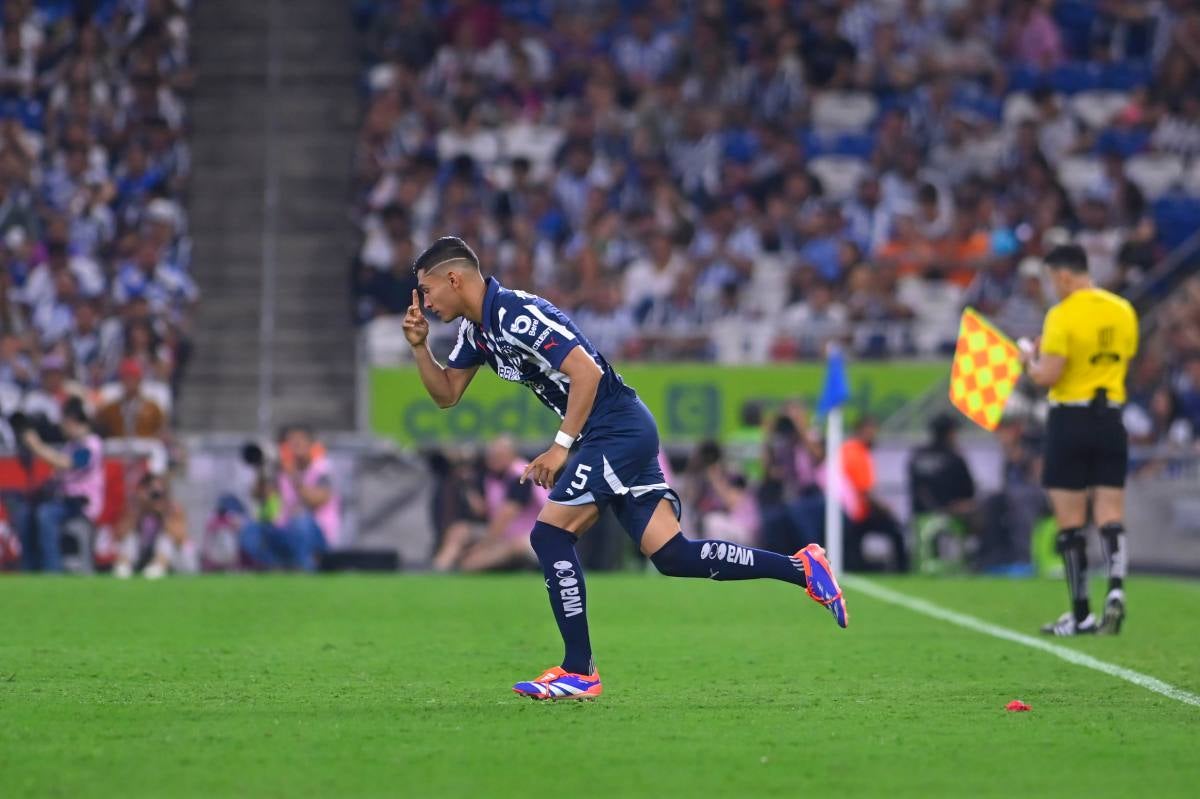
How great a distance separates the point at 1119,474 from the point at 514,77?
1616 cm

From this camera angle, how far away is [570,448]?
795 cm

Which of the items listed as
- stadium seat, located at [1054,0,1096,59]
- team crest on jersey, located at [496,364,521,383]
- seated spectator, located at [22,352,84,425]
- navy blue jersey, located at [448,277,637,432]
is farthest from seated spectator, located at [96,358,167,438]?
stadium seat, located at [1054,0,1096,59]

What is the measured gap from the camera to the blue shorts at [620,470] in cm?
814

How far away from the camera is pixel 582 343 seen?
26.3 ft

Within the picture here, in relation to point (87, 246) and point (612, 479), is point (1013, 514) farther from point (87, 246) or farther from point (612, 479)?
point (87, 246)

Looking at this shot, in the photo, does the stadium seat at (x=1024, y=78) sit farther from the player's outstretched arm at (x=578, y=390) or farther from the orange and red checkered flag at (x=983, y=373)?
the player's outstretched arm at (x=578, y=390)

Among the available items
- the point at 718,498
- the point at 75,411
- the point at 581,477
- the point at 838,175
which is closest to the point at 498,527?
the point at 718,498

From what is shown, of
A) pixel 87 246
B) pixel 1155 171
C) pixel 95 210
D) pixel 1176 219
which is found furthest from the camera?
pixel 1155 171

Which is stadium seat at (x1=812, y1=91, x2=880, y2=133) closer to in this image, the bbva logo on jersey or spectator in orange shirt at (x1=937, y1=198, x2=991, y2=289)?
spectator in orange shirt at (x1=937, y1=198, x2=991, y2=289)

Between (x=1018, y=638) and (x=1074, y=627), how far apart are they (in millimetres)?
426

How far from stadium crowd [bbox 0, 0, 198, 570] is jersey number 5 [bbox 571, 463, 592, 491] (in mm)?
11128

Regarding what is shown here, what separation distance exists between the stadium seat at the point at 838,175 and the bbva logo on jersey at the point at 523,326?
673 inches

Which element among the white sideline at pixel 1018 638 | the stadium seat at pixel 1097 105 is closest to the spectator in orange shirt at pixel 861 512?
the white sideline at pixel 1018 638

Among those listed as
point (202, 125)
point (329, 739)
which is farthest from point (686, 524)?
point (329, 739)
